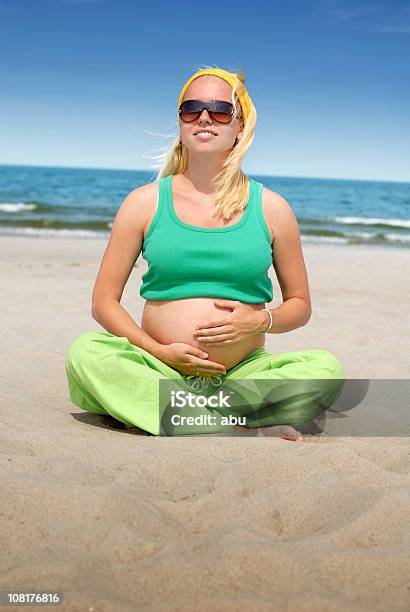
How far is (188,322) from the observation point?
343 cm

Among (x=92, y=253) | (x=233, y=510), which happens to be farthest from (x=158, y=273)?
(x=92, y=253)

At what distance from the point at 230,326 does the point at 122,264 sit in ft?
2.10

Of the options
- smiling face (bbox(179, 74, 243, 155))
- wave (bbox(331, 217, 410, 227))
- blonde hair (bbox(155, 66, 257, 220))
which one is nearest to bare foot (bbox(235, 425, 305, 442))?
blonde hair (bbox(155, 66, 257, 220))

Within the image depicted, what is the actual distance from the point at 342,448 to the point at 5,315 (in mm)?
4389

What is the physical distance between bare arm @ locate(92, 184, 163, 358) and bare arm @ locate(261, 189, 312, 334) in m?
0.59

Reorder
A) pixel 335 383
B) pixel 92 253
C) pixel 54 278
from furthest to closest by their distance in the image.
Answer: pixel 92 253
pixel 54 278
pixel 335 383

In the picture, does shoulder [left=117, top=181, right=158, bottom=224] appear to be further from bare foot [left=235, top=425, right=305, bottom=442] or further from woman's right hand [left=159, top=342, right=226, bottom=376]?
bare foot [left=235, top=425, right=305, bottom=442]

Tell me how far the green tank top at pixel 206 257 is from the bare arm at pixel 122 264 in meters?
0.06

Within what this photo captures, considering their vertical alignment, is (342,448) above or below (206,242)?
below

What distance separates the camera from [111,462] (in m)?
2.91

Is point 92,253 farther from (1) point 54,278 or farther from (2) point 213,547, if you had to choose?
(2) point 213,547

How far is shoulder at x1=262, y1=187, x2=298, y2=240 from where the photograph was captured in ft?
11.7

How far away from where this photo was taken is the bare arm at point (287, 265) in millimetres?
3551

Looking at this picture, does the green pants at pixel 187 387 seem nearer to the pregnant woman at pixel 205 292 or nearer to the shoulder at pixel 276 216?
the pregnant woman at pixel 205 292
